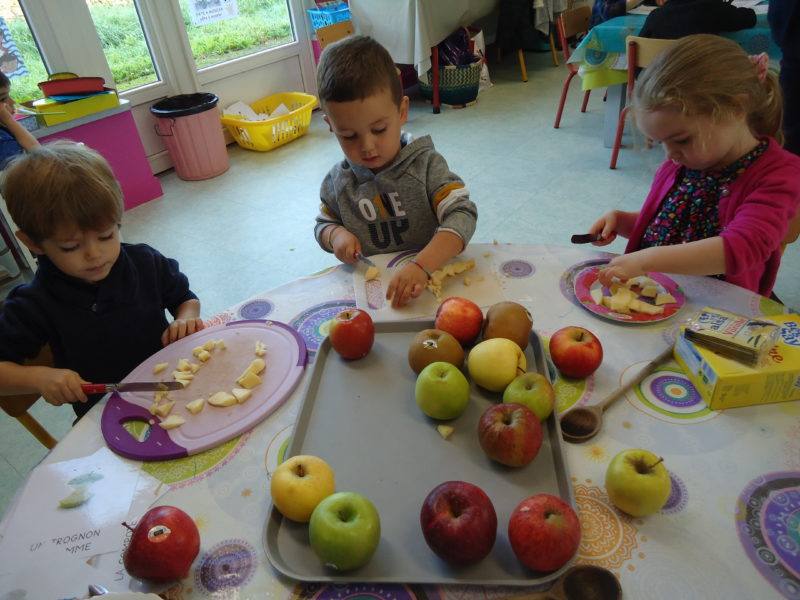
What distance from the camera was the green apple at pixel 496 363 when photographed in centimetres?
87

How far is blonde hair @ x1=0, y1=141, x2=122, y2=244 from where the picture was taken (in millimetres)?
1021

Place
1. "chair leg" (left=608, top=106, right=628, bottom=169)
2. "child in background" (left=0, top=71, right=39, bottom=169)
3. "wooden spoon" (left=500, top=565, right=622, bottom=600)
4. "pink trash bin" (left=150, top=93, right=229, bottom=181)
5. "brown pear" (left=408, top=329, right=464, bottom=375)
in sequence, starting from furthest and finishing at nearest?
"pink trash bin" (left=150, top=93, right=229, bottom=181)
"chair leg" (left=608, top=106, right=628, bottom=169)
"child in background" (left=0, top=71, right=39, bottom=169)
"brown pear" (left=408, top=329, right=464, bottom=375)
"wooden spoon" (left=500, top=565, right=622, bottom=600)

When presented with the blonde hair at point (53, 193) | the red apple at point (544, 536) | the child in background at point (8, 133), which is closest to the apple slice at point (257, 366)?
the blonde hair at point (53, 193)

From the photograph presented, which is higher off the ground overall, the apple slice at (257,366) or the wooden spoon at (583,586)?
the apple slice at (257,366)

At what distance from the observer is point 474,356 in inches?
35.4

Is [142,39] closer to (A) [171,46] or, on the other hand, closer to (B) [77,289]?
(A) [171,46]

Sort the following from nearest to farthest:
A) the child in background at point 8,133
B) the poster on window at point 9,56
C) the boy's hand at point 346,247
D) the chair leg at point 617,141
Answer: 1. the boy's hand at point 346,247
2. the child in background at point 8,133
3. the poster on window at point 9,56
4. the chair leg at point 617,141

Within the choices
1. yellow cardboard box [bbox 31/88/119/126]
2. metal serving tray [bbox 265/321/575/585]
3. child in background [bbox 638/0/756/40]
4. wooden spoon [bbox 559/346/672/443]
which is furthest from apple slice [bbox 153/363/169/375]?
child in background [bbox 638/0/756/40]

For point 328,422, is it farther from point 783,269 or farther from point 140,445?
point 783,269

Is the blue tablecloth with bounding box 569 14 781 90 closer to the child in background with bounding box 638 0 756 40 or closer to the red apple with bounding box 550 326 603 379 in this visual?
the child in background with bounding box 638 0 756 40

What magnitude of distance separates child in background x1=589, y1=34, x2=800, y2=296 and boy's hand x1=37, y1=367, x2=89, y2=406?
102 cm

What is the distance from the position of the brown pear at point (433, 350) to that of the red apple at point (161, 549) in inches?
16.8

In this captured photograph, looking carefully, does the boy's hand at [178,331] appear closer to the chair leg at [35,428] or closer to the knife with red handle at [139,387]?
the knife with red handle at [139,387]

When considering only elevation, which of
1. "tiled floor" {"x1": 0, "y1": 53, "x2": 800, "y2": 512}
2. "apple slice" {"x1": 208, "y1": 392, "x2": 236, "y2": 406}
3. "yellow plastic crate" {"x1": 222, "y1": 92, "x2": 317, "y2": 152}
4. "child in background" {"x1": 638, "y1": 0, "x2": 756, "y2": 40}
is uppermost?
"child in background" {"x1": 638, "y1": 0, "x2": 756, "y2": 40}
